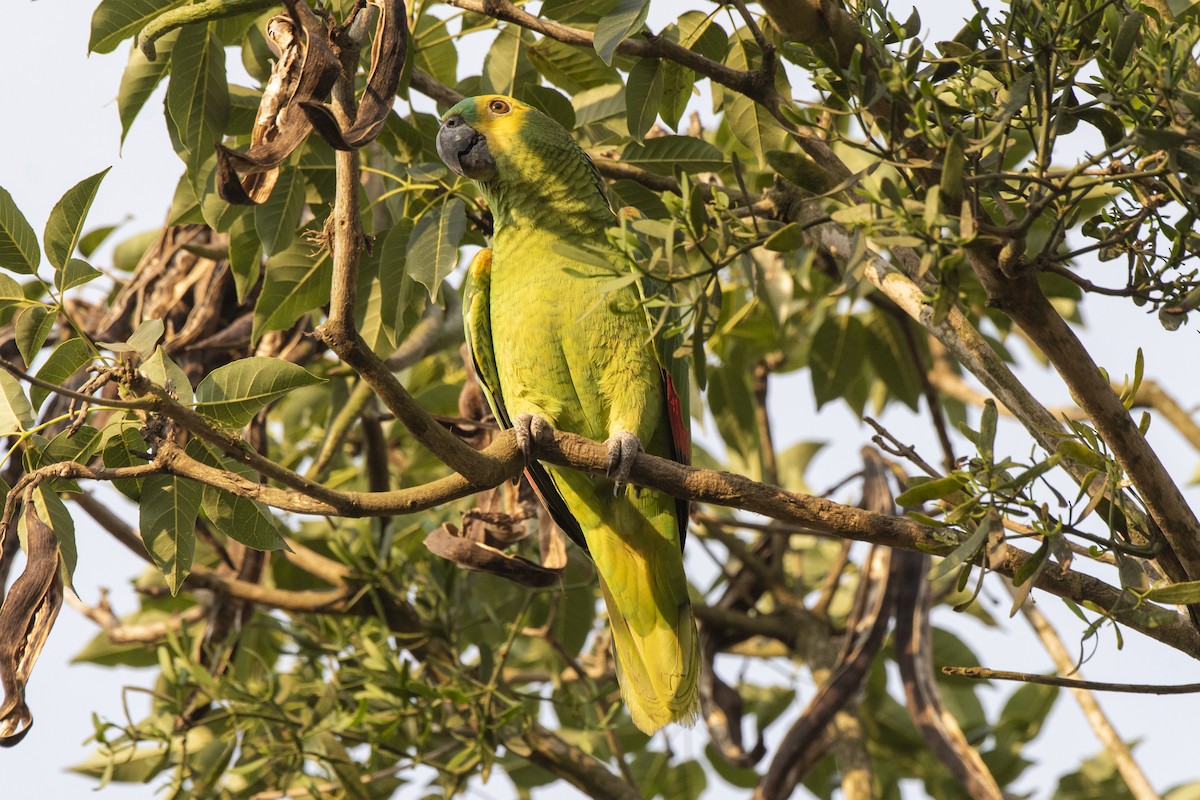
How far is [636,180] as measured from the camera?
2.84 m

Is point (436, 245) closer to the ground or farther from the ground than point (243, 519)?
farther from the ground

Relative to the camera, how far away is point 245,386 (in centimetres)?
191

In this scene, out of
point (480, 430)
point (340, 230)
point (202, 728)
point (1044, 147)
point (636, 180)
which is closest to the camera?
point (1044, 147)

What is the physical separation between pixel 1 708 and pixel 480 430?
1.56 metres

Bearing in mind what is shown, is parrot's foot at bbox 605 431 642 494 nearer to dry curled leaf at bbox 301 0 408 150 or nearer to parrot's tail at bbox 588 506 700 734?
parrot's tail at bbox 588 506 700 734

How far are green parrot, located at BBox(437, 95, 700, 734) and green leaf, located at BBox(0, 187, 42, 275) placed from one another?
47.1 inches

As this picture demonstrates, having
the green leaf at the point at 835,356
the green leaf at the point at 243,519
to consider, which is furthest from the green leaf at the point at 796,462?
the green leaf at the point at 243,519

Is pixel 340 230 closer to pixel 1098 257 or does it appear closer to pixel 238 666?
pixel 1098 257

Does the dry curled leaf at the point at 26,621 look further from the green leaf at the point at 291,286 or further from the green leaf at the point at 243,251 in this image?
the green leaf at the point at 243,251

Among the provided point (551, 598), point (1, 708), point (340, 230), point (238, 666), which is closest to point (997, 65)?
point (340, 230)

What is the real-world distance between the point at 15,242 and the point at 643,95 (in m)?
1.29

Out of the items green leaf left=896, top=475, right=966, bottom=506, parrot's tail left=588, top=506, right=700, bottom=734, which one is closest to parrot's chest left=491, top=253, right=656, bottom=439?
parrot's tail left=588, top=506, right=700, bottom=734

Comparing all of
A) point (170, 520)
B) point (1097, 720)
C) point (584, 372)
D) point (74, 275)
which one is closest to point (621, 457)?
point (584, 372)

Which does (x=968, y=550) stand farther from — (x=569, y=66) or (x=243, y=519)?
(x=569, y=66)
